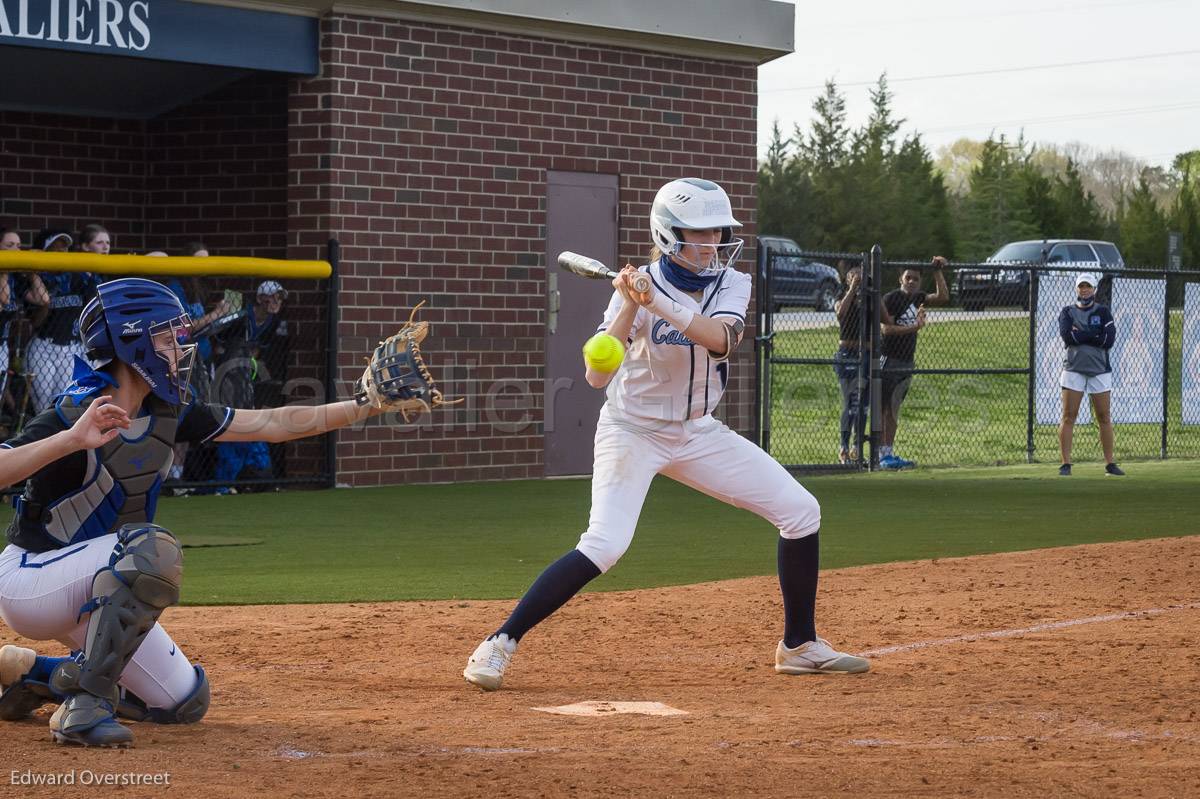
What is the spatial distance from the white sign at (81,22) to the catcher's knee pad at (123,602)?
31.6 ft

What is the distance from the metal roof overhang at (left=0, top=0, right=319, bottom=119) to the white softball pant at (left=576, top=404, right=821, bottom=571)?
9.04 metres

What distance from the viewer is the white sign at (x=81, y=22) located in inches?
529

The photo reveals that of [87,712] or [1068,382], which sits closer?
[87,712]

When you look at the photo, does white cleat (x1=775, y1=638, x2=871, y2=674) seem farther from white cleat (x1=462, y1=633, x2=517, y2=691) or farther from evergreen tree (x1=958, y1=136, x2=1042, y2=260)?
evergreen tree (x1=958, y1=136, x2=1042, y2=260)

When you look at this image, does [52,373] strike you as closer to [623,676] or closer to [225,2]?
[225,2]

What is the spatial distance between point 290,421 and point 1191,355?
681 inches

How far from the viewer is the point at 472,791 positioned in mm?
4535

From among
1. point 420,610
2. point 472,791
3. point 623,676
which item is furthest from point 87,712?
point 420,610

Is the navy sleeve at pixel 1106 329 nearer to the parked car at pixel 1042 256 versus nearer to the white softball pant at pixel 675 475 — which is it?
the white softball pant at pixel 675 475

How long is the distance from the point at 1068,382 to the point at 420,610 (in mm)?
10415

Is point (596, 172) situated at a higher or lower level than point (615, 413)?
higher

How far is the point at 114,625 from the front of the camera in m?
4.99

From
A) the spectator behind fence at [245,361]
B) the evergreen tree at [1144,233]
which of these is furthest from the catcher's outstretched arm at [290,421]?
the evergreen tree at [1144,233]

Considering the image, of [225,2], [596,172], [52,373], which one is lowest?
[52,373]
